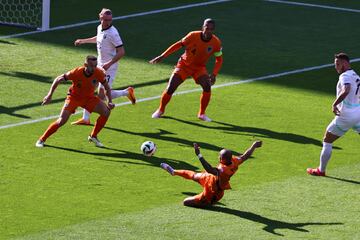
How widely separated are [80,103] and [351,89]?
555 centimetres

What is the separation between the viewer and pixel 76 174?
22.4 m

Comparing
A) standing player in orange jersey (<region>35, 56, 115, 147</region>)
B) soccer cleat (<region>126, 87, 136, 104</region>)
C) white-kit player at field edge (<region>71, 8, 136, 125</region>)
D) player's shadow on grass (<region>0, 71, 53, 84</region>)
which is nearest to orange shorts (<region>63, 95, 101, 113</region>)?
standing player in orange jersey (<region>35, 56, 115, 147</region>)

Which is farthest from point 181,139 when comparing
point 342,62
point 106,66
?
point 342,62

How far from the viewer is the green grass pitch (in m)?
19.8

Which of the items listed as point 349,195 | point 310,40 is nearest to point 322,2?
point 310,40

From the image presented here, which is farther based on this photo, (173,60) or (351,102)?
(173,60)

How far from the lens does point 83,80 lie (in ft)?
79.4

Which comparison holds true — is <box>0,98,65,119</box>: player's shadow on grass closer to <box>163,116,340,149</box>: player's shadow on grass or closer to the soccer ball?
<box>163,116,340,149</box>: player's shadow on grass

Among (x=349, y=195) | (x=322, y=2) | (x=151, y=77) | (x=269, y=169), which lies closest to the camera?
(x=349, y=195)

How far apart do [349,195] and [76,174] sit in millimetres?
5007

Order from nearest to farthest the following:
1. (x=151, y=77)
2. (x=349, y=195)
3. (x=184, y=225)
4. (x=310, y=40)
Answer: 1. (x=184, y=225)
2. (x=349, y=195)
3. (x=151, y=77)
4. (x=310, y=40)

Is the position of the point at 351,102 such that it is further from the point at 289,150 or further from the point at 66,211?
the point at 66,211

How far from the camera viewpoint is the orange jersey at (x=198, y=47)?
2688 centimetres

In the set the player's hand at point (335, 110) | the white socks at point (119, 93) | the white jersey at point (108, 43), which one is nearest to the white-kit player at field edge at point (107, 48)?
the white jersey at point (108, 43)
